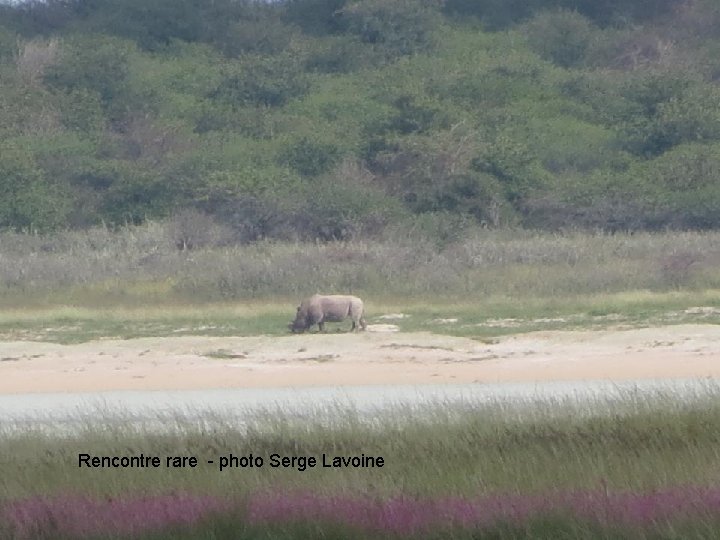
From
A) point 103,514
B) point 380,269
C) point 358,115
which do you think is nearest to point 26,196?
point 358,115

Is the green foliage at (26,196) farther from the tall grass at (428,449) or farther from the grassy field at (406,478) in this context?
the tall grass at (428,449)

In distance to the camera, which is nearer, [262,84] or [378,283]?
[378,283]

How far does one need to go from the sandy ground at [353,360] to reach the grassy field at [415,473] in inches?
176

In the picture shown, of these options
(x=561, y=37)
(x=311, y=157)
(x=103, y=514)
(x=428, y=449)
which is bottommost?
(x=311, y=157)

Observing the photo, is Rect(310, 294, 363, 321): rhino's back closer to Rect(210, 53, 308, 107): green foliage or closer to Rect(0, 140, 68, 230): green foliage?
Rect(0, 140, 68, 230): green foliage

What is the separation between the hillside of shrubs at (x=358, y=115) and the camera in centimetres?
2984

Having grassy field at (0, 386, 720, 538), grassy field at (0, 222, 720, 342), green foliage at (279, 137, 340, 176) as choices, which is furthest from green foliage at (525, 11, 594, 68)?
grassy field at (0, 386, 720, 538)

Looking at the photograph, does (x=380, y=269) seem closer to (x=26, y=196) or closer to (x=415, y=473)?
(x=26, y=196)

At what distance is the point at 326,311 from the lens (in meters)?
18.5

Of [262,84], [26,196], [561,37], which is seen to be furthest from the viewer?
[561,37]

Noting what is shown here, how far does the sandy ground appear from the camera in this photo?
1504 centimetres

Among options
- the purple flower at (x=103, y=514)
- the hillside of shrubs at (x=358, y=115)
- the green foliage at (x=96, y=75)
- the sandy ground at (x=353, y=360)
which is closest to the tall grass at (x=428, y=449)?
the purple flower at (x=103, y=514)

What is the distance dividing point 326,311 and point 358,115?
1751cm

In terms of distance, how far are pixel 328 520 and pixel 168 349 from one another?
387 inches
